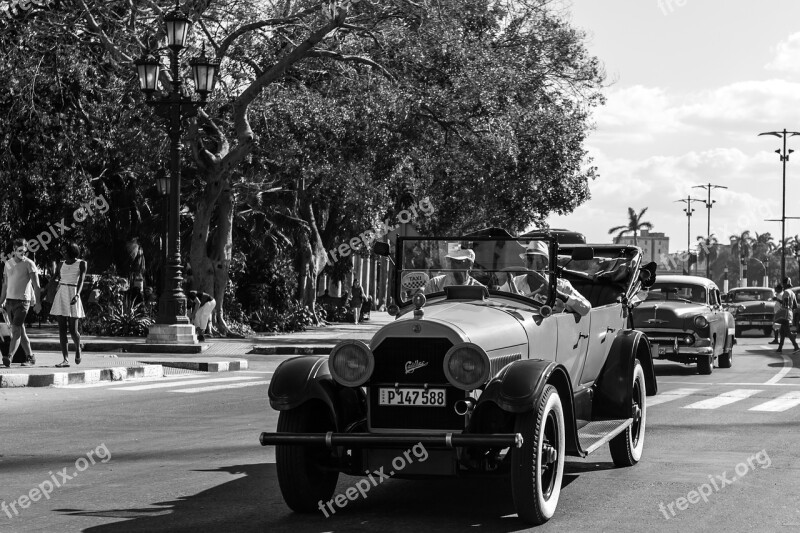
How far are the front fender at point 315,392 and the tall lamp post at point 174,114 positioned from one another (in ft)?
51.5

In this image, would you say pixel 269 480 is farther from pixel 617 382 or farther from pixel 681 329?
pixel 681 329

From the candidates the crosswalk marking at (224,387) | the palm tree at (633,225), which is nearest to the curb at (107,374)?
the crosswalk marking at (224,387)

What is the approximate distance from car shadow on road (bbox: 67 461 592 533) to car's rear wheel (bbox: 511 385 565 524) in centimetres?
18

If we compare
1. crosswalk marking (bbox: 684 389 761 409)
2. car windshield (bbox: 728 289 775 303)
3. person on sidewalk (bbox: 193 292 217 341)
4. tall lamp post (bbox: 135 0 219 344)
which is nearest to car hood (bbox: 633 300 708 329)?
crosswalk marking (bbox: 684 389 761 409)

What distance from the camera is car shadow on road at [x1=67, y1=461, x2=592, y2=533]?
6500mm

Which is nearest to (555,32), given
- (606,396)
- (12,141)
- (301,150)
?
(301,150)

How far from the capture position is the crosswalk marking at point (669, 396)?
14699 mm

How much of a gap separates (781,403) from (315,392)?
32.5 feet

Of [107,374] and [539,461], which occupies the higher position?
[539,461]

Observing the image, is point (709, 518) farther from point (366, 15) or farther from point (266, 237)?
point (266, 237)

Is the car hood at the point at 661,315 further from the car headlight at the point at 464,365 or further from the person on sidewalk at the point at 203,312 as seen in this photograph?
the car headlight at the point at 464,365

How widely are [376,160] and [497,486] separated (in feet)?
72.2

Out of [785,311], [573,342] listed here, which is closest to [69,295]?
[573,342]

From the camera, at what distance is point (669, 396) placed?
1567 centimetres
